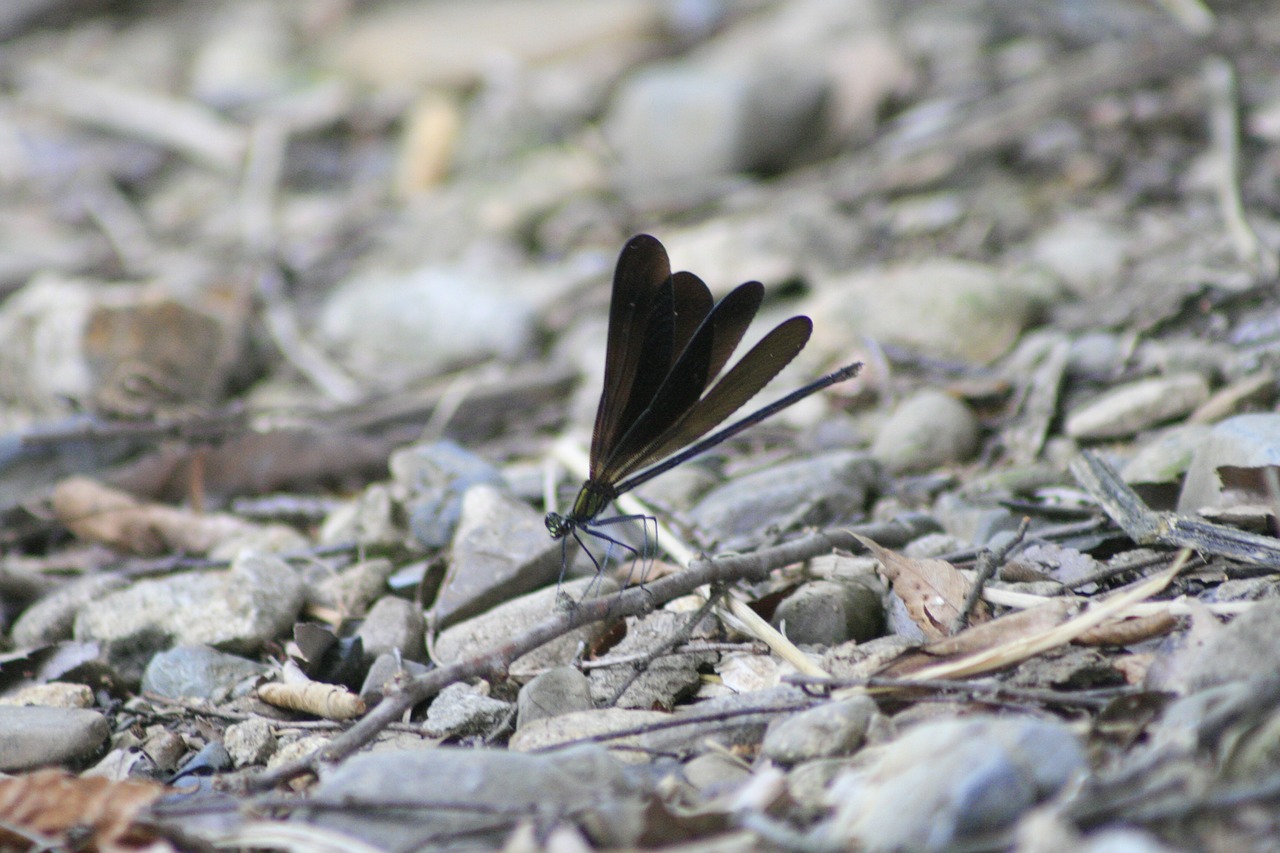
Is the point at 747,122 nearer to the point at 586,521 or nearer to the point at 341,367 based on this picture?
the point at 341,367

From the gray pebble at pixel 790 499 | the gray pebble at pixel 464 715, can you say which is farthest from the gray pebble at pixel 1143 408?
the gray pebble at pixel 464 715

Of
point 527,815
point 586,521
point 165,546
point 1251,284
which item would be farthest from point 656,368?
point 1251,284

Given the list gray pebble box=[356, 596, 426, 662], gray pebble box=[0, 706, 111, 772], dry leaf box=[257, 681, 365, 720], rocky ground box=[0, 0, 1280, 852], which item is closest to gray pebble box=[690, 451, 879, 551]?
rocky ground box=[0, 0, 1280, 852]

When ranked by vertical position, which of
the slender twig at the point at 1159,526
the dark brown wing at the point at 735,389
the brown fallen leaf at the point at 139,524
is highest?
the dark brown wing at the point at 735,389

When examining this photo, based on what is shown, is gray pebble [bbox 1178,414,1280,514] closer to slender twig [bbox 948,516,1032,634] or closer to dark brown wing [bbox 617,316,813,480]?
slender twig [bbox 948,516,1032,634]

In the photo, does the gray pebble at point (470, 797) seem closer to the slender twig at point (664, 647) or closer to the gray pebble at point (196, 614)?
the slender twig at point (664, 647)

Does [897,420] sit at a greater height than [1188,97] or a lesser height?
lesser
